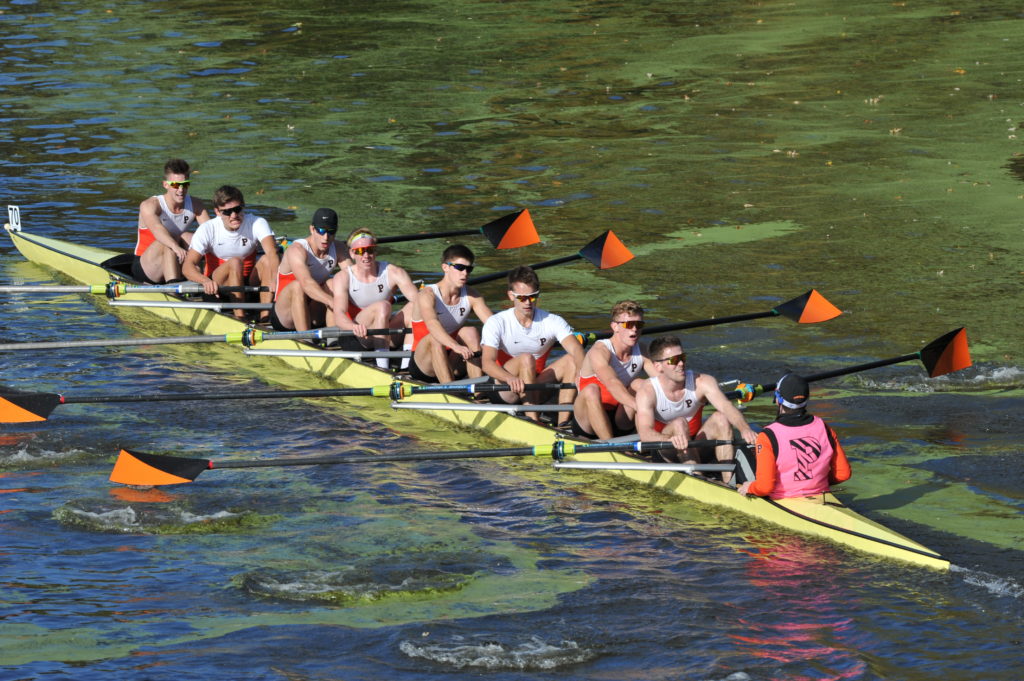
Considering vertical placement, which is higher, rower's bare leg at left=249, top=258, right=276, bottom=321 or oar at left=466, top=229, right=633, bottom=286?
oar at left=466, top=229, right=633, bottom=286

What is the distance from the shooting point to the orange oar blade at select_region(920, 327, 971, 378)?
1319cm

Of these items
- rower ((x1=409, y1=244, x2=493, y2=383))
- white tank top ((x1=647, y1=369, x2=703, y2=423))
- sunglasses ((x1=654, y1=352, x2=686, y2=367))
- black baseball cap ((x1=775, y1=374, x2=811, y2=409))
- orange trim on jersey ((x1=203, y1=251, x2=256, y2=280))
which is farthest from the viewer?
orange trim on jersey ((x1=203, y1=251, x2=256, y2=280))

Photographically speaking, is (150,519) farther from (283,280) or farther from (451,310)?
(283,280)

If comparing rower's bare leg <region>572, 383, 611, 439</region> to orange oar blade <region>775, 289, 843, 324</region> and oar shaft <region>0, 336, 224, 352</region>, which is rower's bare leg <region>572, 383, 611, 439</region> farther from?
oar shaft <region>0, 336, 224, 352</region>

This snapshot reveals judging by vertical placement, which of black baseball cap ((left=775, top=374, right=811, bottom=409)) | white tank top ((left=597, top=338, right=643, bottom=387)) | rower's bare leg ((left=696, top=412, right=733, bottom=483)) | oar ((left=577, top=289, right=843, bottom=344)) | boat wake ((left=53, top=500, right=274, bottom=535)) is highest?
oar ((left=577, top=289, right=843, bottom=344))

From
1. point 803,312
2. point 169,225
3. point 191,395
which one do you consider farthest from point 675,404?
point 169,225

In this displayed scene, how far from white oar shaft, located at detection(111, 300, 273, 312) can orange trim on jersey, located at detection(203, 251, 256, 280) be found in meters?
0.49

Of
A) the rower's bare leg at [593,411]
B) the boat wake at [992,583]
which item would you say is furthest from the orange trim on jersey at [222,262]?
the boat wake at [992,583]

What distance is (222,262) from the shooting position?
1705cm

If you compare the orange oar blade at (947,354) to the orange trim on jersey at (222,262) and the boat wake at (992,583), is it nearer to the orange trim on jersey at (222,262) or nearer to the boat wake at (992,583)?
the boat wake at (992,583)

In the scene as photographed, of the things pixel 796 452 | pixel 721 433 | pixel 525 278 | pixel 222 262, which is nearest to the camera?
pixel 796 452

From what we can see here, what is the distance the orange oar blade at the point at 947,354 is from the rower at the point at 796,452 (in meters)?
2.95

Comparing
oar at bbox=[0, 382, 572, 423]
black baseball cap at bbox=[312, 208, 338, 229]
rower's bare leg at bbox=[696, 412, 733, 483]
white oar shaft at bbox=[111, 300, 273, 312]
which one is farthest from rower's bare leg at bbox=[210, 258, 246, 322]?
rower's bare leg at bbox=[696, 412, 733, 483]

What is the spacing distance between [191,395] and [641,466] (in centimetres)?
478
